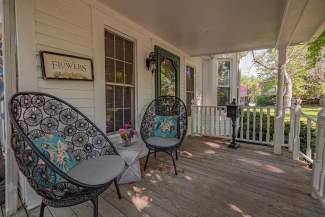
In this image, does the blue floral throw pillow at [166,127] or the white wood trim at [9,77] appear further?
the blue floral throw pillow at [166,127]

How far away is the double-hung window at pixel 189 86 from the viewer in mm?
5102

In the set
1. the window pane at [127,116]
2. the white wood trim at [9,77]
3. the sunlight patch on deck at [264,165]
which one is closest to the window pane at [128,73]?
the window pane at [127,116]

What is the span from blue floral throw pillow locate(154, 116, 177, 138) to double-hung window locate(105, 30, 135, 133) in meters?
0.49

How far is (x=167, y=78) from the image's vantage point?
4078 mm

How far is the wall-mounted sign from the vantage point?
1.76 metres

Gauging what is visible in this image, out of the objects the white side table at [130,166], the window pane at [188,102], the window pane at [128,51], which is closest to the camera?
the white side table at [130,166]

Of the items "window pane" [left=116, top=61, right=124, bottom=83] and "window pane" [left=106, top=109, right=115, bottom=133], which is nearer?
"window pane" [left=106, top=109, right=115, bottom=133]

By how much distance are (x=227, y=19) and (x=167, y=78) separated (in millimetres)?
1809

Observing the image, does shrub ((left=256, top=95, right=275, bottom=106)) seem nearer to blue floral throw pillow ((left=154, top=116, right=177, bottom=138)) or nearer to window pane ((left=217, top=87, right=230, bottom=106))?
window pane ((left=217, top=87, right=230, bottom=106))

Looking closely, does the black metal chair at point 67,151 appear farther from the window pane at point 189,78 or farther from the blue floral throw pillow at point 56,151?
the window pane at point 189,78

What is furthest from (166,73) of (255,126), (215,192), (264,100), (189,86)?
(264,100)

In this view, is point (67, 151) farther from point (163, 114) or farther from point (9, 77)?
point (163, 114)

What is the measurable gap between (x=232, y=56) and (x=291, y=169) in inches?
159

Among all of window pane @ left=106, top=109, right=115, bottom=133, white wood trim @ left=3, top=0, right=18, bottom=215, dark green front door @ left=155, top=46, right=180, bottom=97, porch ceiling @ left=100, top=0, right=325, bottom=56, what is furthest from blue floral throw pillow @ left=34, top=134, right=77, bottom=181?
dark green front door @ left=155, top=46, right=180, bottom=97
